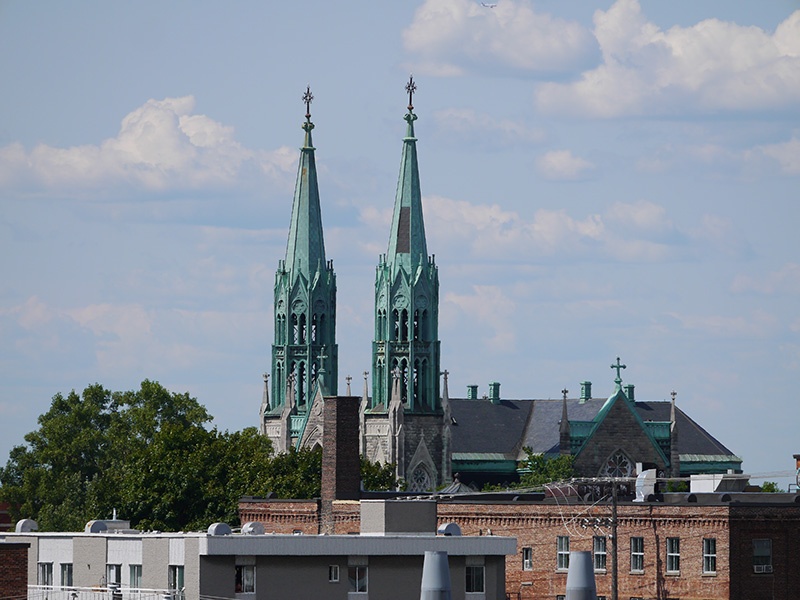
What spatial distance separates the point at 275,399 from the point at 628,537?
8799cm

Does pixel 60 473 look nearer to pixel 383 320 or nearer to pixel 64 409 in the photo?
pixel 64 409

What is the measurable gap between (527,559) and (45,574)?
21.6m

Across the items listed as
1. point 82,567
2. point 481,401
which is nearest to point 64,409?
point 481,401

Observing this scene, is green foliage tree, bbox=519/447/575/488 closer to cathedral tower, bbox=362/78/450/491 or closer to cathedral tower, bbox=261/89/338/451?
cathedral tower, bbox=362/78/450/491

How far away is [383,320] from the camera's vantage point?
6275 inches

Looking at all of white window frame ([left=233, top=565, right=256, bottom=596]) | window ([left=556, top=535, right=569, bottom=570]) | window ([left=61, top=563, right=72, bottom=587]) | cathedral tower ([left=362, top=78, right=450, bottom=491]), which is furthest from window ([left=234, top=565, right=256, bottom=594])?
cathedral tower ([left=362, top=78, right=450, bottom=491])

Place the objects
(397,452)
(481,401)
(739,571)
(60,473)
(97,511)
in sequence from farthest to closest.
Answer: (481,401) < (397,452) < (60,473) < (97,511) < (739,571)

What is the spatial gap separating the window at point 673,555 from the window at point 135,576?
72.5 feet

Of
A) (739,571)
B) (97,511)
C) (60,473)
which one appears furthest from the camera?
(60,473)

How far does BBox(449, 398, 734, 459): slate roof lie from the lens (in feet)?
551

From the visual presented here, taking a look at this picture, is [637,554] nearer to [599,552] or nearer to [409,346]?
[599,552]

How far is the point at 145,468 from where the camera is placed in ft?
371

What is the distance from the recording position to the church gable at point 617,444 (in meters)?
160

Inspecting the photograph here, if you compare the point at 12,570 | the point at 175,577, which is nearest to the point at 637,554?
the point at 175,577
